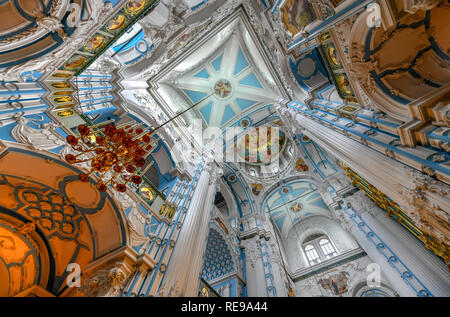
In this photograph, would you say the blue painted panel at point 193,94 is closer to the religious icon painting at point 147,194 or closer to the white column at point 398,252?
the religious icon painting at point 147,194

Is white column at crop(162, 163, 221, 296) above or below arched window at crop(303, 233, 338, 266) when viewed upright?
below

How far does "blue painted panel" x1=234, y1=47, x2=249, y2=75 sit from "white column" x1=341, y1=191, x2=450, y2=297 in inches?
420

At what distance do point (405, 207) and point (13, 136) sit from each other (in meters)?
7.17

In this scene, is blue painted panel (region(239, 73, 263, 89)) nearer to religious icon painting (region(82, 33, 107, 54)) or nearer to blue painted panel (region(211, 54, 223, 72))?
blue painted panel (region(211, 54, 223, 72))

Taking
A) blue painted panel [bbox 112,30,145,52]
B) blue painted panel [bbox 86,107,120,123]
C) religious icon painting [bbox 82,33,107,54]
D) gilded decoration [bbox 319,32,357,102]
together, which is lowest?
religious icon painting [bbox 82,33,107,54]

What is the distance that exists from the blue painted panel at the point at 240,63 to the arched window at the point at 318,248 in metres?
12.1

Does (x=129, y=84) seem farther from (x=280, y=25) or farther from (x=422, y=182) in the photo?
(x=422, y=182)

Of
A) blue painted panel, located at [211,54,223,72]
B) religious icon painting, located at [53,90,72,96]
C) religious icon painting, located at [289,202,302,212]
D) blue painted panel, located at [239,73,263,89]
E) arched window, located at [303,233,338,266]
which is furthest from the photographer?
blue painted panel, located at [239,73,263,89]

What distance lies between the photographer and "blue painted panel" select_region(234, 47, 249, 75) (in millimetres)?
13691

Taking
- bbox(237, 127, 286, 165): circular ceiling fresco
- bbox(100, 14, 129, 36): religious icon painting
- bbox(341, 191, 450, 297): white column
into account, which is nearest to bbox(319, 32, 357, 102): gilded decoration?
bbox(341, 191, 450, 297): white column

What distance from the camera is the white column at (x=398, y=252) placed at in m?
5.12

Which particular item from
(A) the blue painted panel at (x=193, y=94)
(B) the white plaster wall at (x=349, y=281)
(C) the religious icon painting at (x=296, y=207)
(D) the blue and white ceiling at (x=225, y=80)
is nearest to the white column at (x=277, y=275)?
(B) the white plaster wall at (x=349, y=281)

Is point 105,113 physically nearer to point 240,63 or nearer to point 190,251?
point 190,251

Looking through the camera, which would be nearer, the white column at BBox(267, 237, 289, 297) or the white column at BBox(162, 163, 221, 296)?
the white column at BBox(162, 163, 221, 296)
